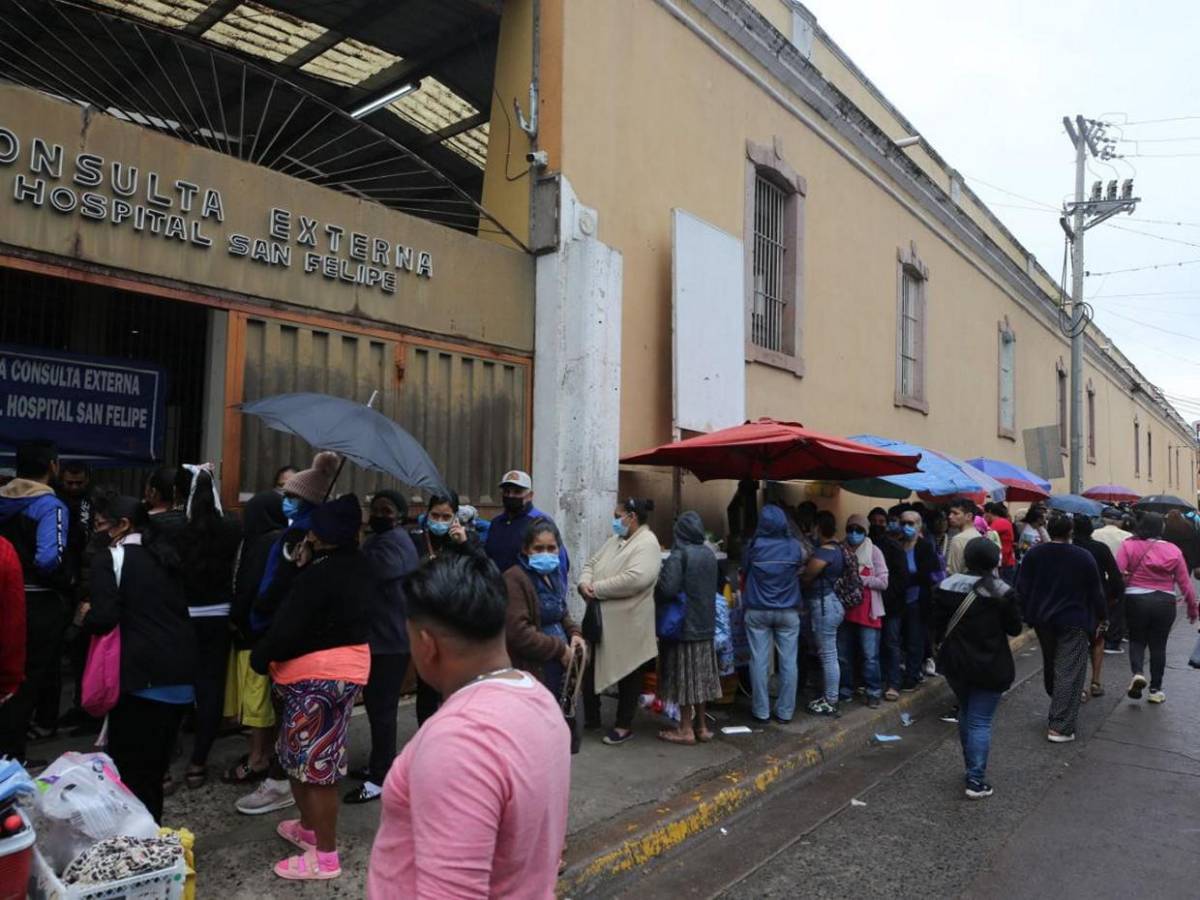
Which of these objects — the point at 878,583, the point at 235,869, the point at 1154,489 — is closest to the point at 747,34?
the point at 878,583

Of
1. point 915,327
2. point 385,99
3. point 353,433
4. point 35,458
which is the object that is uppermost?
point 385,99

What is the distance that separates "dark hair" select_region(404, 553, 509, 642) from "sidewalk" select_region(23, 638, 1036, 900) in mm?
2547

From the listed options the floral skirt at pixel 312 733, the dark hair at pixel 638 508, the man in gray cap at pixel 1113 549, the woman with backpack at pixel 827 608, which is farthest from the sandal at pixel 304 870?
the man in gray cap at pixel 1113 549

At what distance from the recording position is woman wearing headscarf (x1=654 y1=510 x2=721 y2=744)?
6340 millimetres

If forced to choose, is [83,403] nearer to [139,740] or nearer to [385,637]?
[385,637]

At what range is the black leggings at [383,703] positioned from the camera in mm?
4664

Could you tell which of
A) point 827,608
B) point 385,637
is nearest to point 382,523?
point 385,637

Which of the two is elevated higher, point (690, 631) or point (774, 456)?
point (774, 456)

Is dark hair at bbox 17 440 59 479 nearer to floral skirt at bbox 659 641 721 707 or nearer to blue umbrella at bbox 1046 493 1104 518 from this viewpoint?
floral skirt at bbox 659 641 721 707

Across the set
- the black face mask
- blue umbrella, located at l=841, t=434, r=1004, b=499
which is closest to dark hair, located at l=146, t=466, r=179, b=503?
the black face mask

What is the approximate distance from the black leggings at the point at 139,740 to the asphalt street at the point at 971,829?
89.7 inches

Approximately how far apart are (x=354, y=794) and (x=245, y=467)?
244cm

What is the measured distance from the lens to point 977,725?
18.7ft

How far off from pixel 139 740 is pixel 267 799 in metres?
1.10
